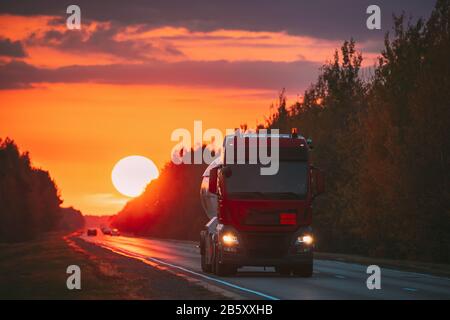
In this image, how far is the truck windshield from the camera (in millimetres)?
28703

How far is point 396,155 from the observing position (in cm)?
4800

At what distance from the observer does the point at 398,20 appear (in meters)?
54.9

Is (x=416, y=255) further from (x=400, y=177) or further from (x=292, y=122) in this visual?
(x=292, y=122)

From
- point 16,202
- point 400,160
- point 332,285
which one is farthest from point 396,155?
point 16,202

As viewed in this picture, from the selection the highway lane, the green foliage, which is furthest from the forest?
the highway lane

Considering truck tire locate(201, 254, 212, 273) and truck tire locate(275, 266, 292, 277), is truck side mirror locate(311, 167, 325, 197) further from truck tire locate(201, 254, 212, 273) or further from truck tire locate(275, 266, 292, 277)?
truck tire locate(201, 254, 212, 273)

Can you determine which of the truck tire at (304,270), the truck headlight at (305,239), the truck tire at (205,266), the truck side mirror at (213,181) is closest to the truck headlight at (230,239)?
the truck side mirror at (213,181)

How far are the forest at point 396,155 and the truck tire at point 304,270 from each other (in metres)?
15.0

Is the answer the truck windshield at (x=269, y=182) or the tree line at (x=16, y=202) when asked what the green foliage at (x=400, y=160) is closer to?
the truck windshield at (x=269, y=182)

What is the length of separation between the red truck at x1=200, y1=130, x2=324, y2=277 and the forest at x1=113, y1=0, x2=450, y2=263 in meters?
16.0

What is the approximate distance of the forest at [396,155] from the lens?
1811 inches

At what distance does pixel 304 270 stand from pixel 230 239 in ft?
8.24
